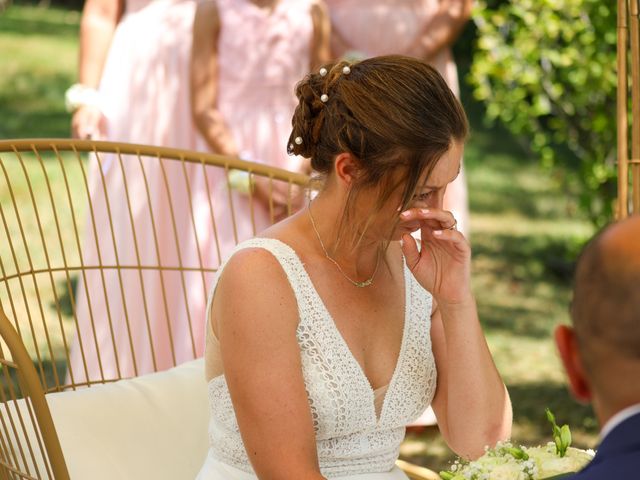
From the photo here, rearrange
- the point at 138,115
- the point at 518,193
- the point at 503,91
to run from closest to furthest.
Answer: the point at 138,115 → the point at 503,91 → the point at 518,193

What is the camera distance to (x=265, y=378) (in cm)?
216

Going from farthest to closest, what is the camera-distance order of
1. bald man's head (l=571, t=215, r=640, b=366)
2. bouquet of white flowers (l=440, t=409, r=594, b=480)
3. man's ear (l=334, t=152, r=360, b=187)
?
man's ear (l=334, t=152, r=360, b=187) < bouquet of white flowers (l=440, t=409, r=594, b=480) < bald man's head (l=571, t=215, r=640, b=366)

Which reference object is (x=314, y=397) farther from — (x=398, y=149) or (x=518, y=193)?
(x=518, y=193)

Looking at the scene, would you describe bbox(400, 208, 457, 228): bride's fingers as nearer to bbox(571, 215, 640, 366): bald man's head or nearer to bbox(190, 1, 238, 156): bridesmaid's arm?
bbox(571, 215, 640, 366): bald man's head

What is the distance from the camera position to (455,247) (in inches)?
95.0

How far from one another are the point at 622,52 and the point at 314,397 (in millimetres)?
1092

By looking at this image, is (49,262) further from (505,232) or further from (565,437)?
(505,232)

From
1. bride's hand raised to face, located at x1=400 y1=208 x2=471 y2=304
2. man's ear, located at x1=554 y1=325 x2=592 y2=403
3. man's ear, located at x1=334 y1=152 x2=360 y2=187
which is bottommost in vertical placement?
bride's hand raised to face, located at x1=400 y1=208 x2=471 y2=304

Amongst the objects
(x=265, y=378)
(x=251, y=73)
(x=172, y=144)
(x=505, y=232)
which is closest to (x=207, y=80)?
(x=251, y=73)

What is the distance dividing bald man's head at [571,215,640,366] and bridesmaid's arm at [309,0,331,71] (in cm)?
288

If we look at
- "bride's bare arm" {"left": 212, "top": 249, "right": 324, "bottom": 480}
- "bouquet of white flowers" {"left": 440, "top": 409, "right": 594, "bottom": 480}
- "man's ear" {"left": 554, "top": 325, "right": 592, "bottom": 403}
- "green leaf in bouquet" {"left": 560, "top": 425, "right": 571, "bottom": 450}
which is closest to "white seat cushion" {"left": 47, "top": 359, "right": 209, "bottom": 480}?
"bride's bare arm" {"left": 212, "top": 249, "right": 324, "bottom": 480}

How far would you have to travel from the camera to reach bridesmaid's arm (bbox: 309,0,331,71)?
13.7 ft

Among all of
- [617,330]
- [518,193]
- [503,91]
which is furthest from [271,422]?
[518,193]

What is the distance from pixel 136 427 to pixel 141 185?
68.2 inches
